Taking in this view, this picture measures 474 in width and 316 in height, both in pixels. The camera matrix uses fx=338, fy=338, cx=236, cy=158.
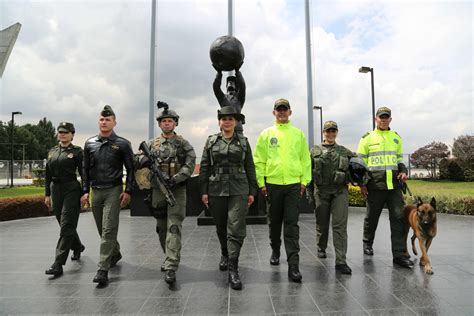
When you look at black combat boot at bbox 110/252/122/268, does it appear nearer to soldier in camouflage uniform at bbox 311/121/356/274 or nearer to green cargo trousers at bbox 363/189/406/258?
soldier in camouflage uniform at bbox 311/121/356/274

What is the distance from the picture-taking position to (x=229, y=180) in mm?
3932

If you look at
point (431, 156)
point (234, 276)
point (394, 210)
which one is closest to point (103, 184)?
point (234, 276)

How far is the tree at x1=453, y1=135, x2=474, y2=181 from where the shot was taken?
1027 inches

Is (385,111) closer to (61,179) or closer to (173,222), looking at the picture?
(173,222)

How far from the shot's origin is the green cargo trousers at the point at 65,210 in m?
4.45

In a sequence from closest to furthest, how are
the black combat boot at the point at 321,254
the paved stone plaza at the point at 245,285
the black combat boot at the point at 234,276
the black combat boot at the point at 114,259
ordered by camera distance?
the paved stone plaza at the point at 245,285, the black combat boot at the point at 234,276, the black combat boot at the point at 114,259, the black combat boot at the point at 321,254

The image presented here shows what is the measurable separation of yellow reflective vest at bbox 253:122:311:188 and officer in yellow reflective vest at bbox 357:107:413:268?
1209mm

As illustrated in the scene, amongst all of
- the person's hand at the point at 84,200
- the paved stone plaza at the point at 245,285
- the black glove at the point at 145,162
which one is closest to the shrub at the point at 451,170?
the paved stone plaza at the point at 245,285

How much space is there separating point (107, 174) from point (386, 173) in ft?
12.3

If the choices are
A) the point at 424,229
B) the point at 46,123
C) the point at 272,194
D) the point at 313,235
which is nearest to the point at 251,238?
the point at 313,235

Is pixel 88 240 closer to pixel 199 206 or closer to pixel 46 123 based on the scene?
pixel 199 206

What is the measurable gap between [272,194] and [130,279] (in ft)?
6.66

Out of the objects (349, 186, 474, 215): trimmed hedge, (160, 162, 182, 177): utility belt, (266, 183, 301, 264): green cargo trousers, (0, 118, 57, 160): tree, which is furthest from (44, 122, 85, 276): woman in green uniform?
(0, 118, 57, 160): tree

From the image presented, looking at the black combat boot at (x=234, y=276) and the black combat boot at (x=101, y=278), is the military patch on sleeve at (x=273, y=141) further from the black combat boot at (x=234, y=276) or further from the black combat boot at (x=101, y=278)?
the black combat boot at (x=101, y=278)
